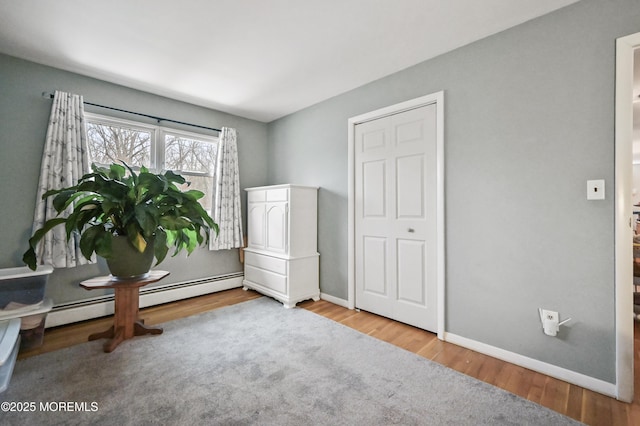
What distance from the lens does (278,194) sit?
325cm

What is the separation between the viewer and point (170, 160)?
3316 mm

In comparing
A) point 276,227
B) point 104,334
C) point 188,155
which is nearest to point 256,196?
point 276,227

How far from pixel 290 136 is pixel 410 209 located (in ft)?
6.86

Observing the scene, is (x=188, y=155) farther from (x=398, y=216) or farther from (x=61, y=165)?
(x=398, y=216)

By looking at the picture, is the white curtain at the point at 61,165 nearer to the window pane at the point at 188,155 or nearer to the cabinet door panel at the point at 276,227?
the window pane at the point at 188,155

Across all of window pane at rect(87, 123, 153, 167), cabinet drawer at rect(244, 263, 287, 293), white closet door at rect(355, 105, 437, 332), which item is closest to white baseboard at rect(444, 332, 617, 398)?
white closet door at rect(355, 105, 437, 332)

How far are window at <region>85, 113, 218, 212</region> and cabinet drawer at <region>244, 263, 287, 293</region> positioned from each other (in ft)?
3.29

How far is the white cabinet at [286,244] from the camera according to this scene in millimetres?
3111

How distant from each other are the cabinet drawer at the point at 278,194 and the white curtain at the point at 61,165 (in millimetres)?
1821

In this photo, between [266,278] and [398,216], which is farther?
[266,278]

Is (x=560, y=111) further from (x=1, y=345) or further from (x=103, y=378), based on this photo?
(x=1, y=345)

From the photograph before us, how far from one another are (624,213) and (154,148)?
4.16m

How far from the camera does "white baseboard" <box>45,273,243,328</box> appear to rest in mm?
2594

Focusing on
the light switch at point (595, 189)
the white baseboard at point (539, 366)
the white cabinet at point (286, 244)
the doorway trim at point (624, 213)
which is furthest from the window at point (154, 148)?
the doorway trim at point (624, 213)
